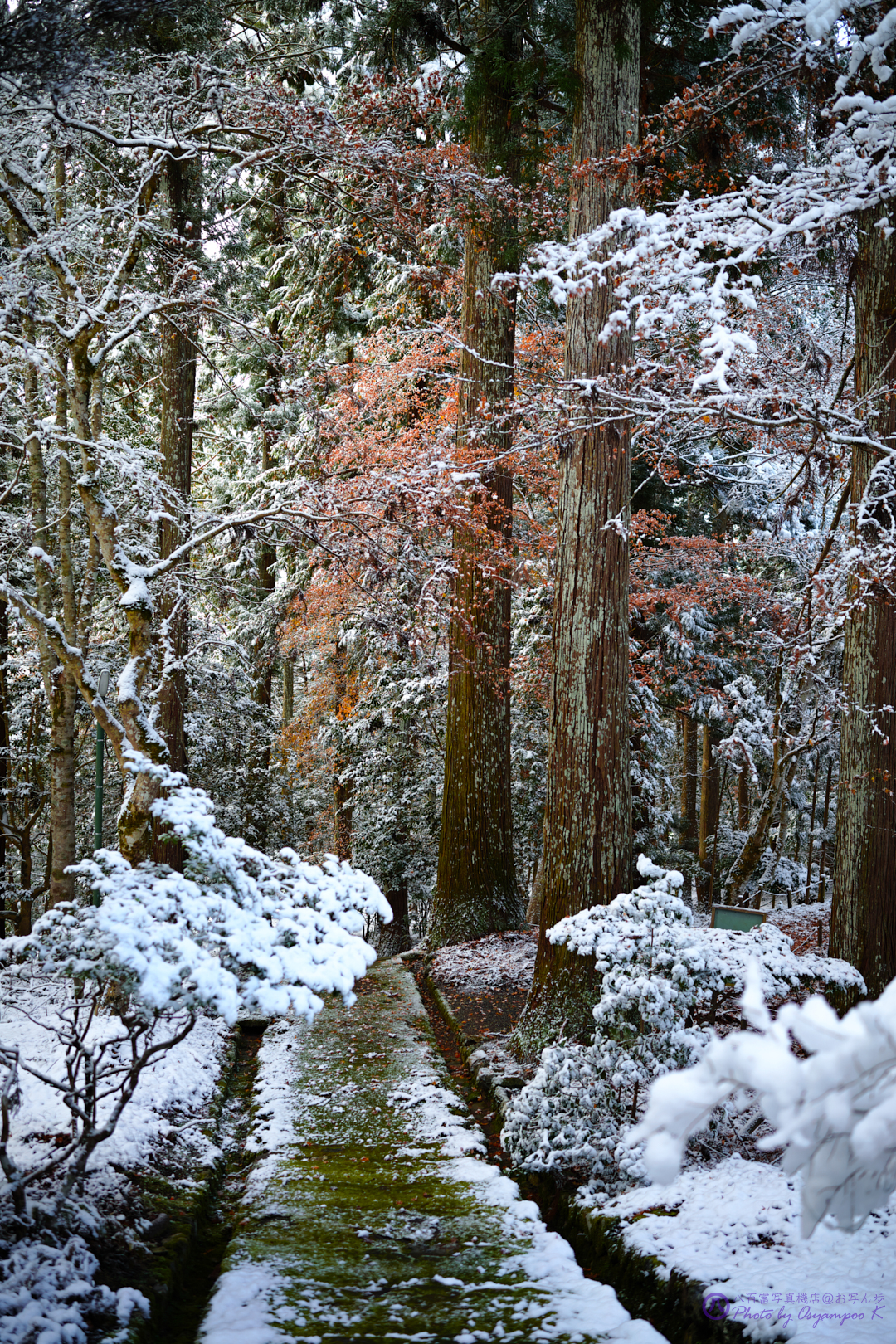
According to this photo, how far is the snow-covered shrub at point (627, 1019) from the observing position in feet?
14.1

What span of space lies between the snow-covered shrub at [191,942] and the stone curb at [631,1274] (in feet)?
5.16

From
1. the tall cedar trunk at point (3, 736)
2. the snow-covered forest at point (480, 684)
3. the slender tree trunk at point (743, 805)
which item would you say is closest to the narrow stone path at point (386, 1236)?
the snow-covered forest at point (480, 684)

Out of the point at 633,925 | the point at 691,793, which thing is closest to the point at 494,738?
the point at 633,925

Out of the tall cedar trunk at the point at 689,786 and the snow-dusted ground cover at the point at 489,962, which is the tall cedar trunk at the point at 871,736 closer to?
the snow-dusted ground cover at the point at 489,962

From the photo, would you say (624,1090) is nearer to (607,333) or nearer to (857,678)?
(857,678)

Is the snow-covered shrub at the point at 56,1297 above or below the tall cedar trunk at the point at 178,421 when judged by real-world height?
below

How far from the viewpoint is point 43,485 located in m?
8.88

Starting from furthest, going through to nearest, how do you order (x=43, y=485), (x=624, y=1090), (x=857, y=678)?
(x=43, y=485) < (x=857, y=678) < (x=624, y=1090)

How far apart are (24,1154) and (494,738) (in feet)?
20.6

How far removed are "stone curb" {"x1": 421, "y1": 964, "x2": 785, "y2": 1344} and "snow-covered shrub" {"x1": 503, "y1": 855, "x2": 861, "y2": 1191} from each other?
7.9 inches

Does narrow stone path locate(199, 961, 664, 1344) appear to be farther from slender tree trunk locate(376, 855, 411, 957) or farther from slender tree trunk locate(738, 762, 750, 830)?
slender tree trunk locate(738, 762, 750, 830)

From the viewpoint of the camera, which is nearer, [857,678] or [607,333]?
[607,333]

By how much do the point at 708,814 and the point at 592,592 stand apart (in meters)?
14.0

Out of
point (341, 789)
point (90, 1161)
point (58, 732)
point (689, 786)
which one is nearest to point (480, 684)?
point (58, 732)
